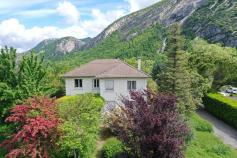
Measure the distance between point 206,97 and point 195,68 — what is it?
499 cm

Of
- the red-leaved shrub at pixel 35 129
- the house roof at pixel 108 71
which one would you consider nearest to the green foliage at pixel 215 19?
the house roof at pixel 108 71

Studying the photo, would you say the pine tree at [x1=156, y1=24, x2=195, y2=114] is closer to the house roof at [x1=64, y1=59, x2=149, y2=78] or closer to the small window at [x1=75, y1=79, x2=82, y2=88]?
the house roof at [x1=64, y1=59, x2=149, y2=78]

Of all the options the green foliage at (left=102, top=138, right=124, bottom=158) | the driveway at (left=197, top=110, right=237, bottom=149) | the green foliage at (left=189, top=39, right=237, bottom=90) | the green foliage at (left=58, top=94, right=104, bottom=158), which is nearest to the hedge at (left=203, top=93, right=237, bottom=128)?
the driveway at (left=197, top=110, right=237, bottom=149)

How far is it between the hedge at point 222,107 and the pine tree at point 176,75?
565 cm

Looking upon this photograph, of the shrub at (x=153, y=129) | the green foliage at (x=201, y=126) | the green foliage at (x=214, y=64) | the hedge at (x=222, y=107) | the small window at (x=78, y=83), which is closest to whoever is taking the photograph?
the shrub at (x=153, y=129)

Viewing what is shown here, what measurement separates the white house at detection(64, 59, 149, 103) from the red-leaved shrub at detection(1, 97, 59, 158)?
1238 centimetres

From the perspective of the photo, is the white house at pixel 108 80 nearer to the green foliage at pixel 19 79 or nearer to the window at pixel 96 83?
the window at pixel 96 83

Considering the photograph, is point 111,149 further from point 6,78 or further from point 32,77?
point 6,78

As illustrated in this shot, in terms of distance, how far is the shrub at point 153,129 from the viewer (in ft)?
75.7

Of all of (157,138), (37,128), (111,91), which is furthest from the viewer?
(111,91)

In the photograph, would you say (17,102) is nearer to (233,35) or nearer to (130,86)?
(130,86)

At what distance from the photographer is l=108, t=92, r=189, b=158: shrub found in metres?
23.1

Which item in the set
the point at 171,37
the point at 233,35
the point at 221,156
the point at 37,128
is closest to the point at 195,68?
the point at 171,37

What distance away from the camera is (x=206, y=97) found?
2127 inches
